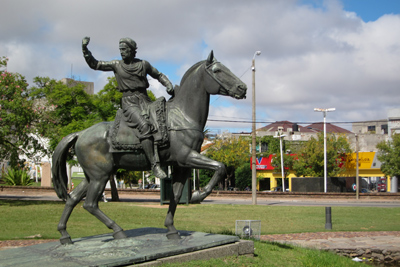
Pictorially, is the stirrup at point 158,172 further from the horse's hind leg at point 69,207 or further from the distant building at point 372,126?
the distant building at point 372,126

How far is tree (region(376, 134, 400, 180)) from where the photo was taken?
4347 cm

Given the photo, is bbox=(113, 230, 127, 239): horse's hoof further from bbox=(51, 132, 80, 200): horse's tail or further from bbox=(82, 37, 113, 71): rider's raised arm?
bbox=(82, 37, 113, 71): rider's raised arm

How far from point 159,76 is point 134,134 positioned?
1375 millimetres

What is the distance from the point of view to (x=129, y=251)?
6.84 metres

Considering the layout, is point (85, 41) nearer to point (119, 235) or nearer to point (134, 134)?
point (134, 134)

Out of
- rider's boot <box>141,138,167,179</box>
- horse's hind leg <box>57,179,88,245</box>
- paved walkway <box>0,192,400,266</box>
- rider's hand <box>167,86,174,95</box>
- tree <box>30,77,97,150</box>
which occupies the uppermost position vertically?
tree <box>30,77,97,150</box>

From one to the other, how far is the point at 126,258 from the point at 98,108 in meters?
22.7

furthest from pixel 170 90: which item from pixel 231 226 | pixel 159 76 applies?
pixel 231 226

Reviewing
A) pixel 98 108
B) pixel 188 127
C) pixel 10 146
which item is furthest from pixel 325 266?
pixel 98 108

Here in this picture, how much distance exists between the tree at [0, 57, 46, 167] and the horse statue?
15.2 m

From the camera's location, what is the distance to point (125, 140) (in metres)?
7.57

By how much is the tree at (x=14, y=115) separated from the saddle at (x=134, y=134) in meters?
15.7

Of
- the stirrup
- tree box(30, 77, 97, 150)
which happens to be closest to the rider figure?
the stirrup

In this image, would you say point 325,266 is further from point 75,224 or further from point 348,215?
point 348,215
